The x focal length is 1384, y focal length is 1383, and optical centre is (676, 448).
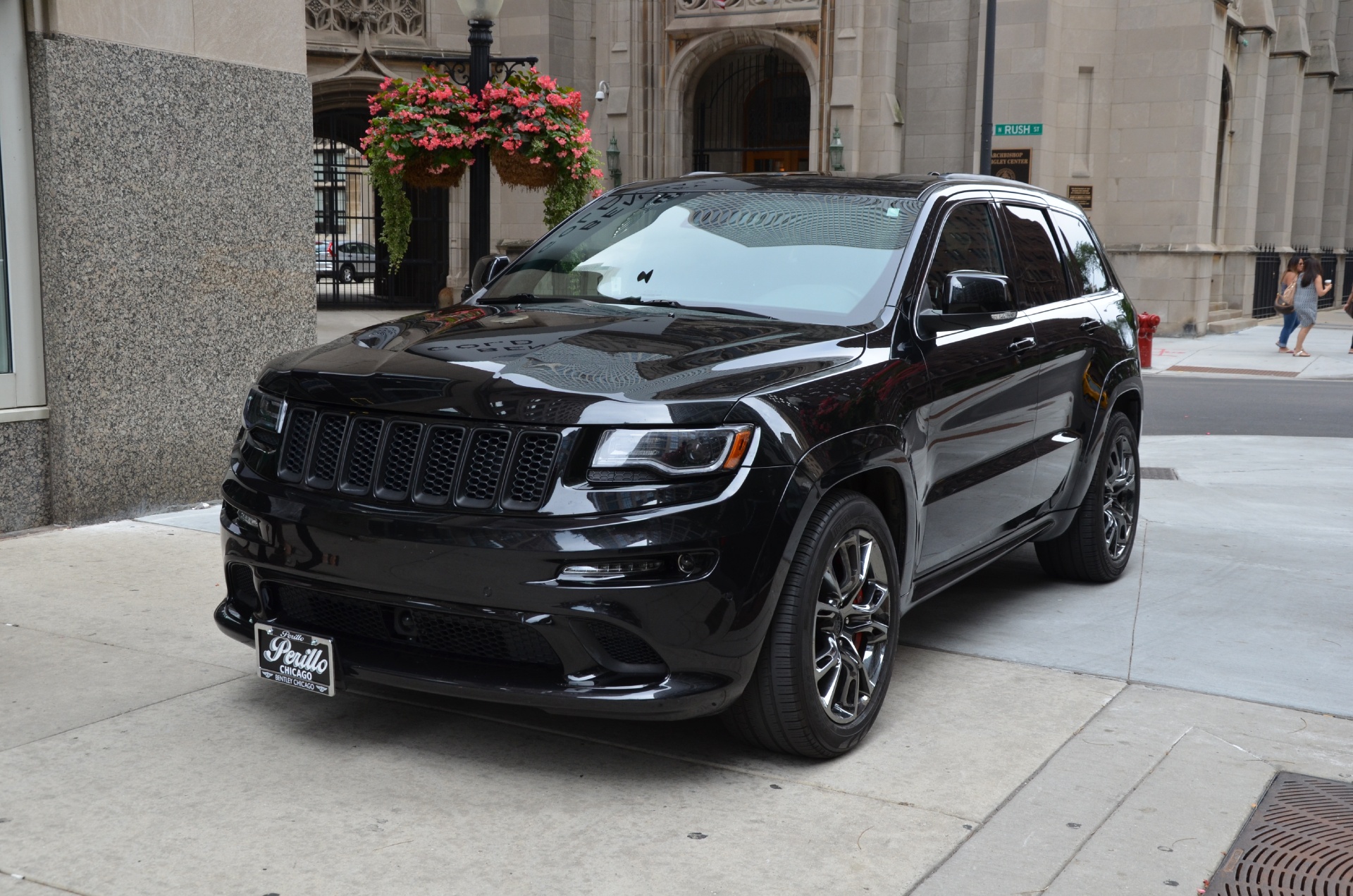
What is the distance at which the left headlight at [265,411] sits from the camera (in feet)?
14.2

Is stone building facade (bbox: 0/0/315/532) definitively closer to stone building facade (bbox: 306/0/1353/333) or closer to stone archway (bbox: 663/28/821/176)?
stone building facade (bbox: 306/0/1353/333)

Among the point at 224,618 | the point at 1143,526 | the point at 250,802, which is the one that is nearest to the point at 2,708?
the point at 224,618

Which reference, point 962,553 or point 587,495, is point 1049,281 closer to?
point 962,553

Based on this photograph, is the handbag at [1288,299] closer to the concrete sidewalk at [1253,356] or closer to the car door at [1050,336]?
the concrete sidewalk at [1253,356]

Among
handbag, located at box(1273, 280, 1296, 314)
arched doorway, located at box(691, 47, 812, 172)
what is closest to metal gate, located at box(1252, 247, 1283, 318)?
handbag, located at box(1273, 280, 1296, 314)

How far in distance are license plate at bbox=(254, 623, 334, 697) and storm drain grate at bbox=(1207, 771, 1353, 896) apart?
250 cm

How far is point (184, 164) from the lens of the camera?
7902 millimetres

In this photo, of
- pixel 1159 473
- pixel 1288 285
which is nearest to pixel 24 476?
pixel 1159 473

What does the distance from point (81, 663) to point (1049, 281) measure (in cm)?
435

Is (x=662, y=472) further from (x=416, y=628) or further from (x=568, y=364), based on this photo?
(x=416, y=628)

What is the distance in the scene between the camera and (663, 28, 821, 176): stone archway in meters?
27.5

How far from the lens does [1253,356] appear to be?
2405cm

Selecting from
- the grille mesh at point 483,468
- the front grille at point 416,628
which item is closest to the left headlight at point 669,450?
the grille mesh at point 483,468

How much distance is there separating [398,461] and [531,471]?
436 millimetres
